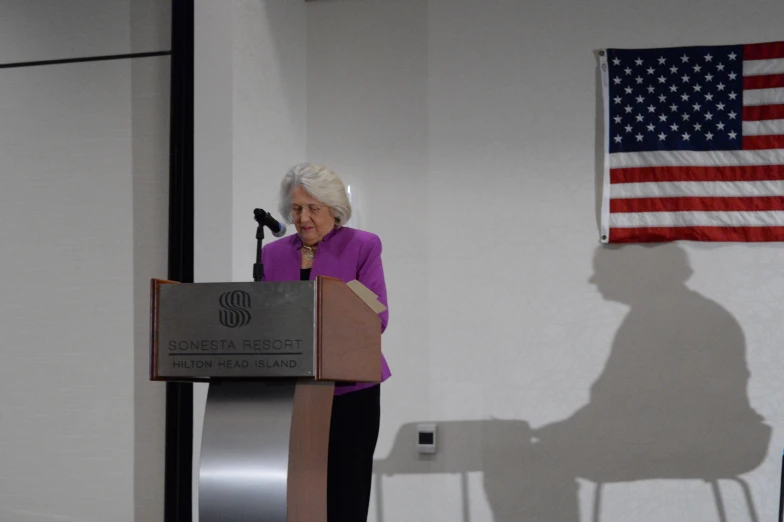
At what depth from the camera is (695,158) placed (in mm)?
4180

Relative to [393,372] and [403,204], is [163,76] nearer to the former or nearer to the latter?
[403,204]

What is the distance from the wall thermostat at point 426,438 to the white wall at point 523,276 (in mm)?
55

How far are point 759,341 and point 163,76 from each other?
9.72ft

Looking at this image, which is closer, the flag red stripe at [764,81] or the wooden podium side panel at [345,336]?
the wooden podium side panel at [345,336]

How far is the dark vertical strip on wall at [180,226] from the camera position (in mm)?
3754

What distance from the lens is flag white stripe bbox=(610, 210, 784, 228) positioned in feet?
13.4

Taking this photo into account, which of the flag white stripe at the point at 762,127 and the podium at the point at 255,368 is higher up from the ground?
the flag white stripe at the point at 762,127

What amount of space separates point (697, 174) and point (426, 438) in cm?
Answer: 182

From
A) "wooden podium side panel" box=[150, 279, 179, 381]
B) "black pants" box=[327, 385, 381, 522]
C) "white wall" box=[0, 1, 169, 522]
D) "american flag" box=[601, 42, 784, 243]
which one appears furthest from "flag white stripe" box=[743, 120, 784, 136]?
"wooden podium side panel" box=[150, 279, 179, 381]

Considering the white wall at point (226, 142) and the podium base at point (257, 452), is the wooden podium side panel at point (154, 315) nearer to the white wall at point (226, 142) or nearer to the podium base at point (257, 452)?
the podium base at point (257, 452)

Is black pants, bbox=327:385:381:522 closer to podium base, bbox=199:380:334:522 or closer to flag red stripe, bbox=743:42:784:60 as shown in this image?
podium base, bbox=199:380:334:522

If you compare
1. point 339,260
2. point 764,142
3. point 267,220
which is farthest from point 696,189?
point 267,220

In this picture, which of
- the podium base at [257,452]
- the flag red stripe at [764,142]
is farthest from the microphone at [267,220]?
the flag red stripe at [764,142]

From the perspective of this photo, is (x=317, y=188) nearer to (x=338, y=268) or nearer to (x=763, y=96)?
(x=338, y=268)
